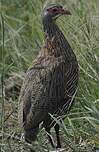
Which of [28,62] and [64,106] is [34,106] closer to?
[64,106]

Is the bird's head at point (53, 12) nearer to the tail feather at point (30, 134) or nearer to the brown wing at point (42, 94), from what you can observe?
the brown wing at point (42, 94)

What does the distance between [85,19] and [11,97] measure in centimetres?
115

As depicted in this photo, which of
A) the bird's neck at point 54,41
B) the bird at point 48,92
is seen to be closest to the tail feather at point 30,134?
the bird at point 48,92

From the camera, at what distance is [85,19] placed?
679cm

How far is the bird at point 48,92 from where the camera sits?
5875 mm

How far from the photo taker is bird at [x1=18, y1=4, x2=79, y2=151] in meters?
5.88

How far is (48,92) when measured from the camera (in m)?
5.91

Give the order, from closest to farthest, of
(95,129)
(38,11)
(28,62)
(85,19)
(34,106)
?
(95,129)
(34,106)
(85,19)
(28,62)
(38,11)

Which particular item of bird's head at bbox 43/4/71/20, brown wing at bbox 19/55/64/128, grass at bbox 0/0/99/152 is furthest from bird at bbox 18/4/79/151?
bird's head at bbox 43/4/71/20

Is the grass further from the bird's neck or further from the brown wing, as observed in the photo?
the bird's neck

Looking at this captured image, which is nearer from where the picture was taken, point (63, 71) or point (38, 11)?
point (63, 71)

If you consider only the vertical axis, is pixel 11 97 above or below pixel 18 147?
above

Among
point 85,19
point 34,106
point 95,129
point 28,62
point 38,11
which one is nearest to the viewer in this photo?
point 95,129

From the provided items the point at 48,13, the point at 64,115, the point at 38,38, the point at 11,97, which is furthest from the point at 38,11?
the point at 64,115
